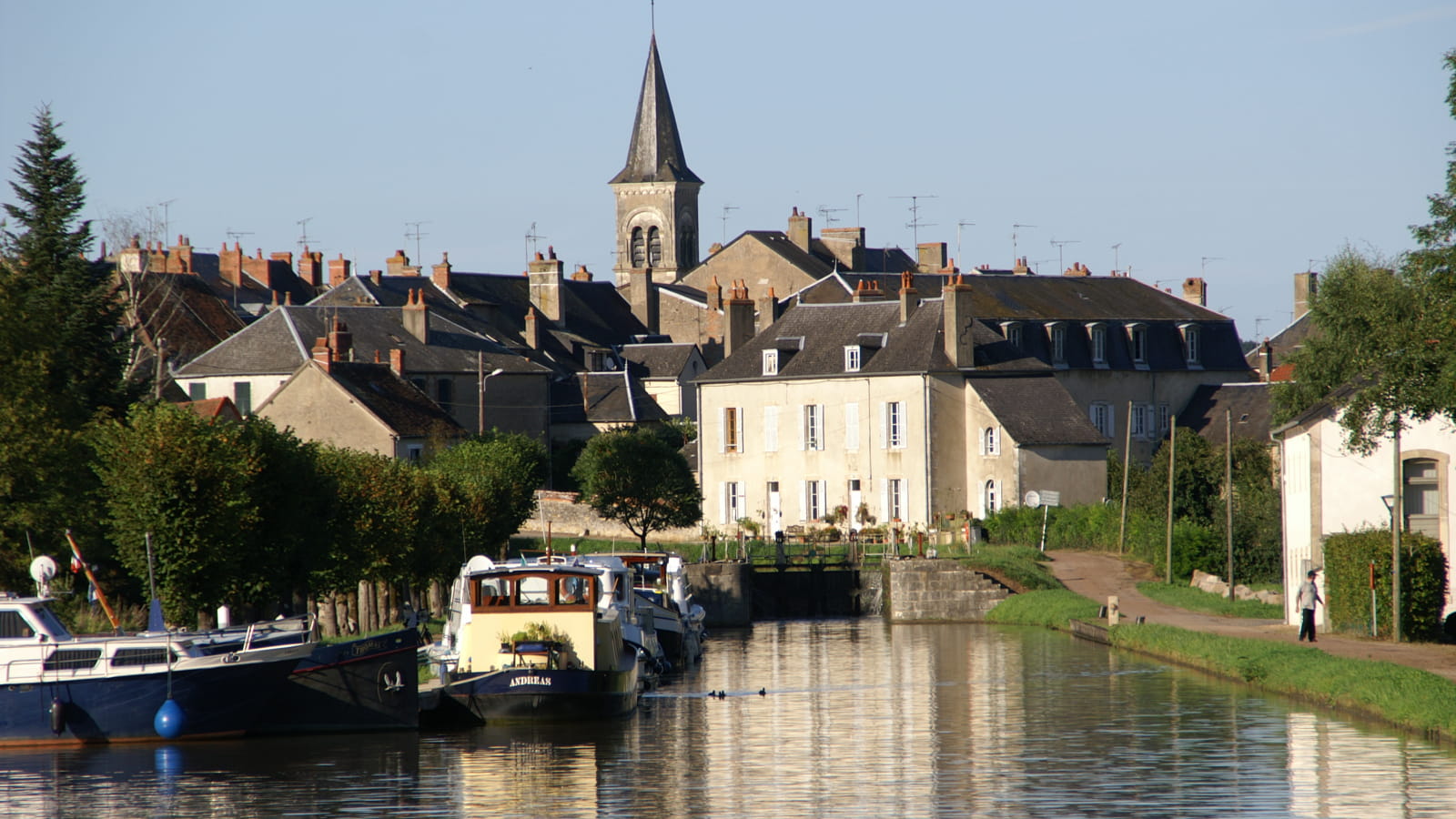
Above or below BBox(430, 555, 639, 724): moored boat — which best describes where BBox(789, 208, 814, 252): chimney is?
above

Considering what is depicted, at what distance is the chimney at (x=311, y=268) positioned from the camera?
97.7 meters

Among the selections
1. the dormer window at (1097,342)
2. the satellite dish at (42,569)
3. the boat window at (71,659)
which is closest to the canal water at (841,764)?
the boat window at (71,659)

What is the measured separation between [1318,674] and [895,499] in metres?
35.1

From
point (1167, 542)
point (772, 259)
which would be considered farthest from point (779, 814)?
point (772, 259)

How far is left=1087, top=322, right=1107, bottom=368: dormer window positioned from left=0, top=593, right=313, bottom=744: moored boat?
48.2 m

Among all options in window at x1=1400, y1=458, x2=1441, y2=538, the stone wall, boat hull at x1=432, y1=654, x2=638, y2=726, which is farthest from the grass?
boat hull at x1=432, y1=654, x2=638, y2=726

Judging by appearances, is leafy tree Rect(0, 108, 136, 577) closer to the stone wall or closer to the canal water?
the canal water

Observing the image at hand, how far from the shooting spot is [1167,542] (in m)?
50.1

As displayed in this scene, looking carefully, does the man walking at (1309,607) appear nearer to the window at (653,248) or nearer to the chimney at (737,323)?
the chimney at (737,323)

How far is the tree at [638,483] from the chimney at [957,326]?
9.85 metres

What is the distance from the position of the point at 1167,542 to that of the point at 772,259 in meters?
49.2

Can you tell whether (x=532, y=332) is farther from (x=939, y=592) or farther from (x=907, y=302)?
(x=939, y=592)

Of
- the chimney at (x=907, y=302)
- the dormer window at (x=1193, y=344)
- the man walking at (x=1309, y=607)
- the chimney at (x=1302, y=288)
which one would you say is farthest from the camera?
the chimney at (x=1302, y=288)

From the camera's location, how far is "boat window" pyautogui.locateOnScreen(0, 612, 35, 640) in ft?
87.5
